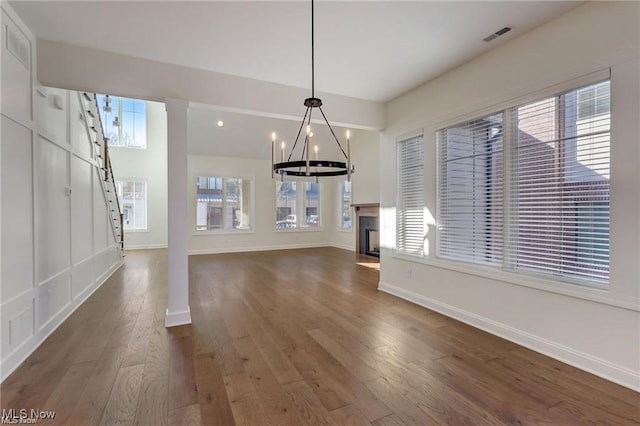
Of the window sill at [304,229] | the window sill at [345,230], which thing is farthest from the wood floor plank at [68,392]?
the window sill at [345,230]

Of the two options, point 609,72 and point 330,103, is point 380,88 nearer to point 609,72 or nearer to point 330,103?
point 330,103

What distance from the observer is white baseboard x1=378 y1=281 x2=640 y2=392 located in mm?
2144

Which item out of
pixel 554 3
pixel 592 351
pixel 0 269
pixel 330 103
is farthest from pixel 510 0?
pixel 0 269

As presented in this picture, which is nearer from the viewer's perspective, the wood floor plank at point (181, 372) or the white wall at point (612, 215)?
the wood floor plank at point (181, 372)

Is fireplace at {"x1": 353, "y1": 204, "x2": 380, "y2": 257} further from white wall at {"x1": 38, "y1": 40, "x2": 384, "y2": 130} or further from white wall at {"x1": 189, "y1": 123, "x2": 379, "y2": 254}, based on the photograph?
white wall at {"x1": 38, "y1": 40, "x2": 384, "y2": 130}

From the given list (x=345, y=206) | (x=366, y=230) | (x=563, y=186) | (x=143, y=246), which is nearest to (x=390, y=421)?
(x=563, y=186)

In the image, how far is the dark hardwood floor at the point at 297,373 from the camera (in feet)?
5.99

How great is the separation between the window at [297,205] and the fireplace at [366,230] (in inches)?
78.3

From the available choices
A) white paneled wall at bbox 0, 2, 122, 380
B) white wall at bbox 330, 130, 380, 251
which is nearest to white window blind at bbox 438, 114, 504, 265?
white paneled wall at bbox 0, 2, 122, 380

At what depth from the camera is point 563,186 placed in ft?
8.31

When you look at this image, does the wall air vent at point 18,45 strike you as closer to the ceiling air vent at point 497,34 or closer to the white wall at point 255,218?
the ceiling air vent at point 497,34

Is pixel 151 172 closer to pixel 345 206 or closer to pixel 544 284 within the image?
pixel 345 206

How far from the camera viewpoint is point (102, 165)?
5.30m

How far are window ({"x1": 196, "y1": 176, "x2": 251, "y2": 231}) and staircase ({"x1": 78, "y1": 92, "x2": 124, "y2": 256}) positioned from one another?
2407 mm
